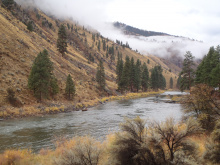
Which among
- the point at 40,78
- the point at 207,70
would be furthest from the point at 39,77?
the point at 207,70

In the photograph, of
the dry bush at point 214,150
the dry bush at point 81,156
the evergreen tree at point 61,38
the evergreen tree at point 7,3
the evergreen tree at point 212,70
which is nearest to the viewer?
the dry bush at point 81,156

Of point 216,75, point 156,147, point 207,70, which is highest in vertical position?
point 207,70

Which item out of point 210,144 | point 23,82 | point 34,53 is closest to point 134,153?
point 210,144

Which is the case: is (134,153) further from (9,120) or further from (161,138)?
(9,120)

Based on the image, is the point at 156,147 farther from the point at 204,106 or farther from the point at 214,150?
the point at 204,106

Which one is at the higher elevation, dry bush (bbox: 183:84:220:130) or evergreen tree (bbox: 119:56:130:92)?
evergreen tree (bbox: 119:56:130:92)

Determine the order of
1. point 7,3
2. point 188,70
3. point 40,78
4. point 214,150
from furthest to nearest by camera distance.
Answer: point 7,3, point 188,70, point 40,78, point 214,150

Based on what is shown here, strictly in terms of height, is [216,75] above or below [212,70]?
below

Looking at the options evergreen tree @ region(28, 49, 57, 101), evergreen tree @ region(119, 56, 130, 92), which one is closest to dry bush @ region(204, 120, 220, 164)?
evergreen tree @ region(28, 49, 57, 101)

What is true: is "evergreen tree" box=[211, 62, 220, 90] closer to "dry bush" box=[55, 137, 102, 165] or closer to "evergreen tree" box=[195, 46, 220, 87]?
"evergreen tree" box=[195, 46, 220, 87]

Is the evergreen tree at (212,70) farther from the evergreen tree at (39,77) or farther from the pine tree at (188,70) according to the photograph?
the evergreen tree at (39,77)

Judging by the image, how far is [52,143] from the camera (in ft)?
47.6

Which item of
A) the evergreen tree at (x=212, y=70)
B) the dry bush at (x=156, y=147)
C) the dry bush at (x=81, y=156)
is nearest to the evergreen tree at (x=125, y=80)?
the evergreen tree at (x=212, y=70)

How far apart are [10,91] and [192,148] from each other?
30.5m
